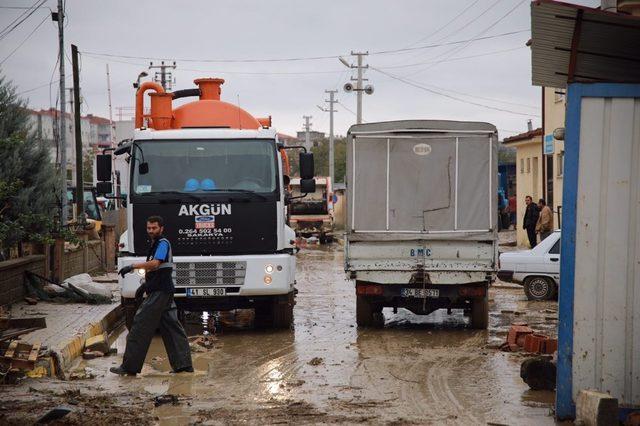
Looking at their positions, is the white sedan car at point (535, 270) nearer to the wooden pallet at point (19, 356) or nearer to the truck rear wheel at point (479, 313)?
the truck rear wheel at point (479, 313)

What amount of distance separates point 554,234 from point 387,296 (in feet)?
19.9

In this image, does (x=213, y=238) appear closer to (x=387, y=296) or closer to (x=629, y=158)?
(x=387, y=296)

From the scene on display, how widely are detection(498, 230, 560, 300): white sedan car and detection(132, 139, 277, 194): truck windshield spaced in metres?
7.13

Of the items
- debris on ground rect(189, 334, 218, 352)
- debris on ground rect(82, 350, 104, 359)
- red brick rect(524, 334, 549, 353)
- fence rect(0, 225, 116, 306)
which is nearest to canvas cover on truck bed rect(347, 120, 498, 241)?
debris on ground rect(189, 334, 218, 352)

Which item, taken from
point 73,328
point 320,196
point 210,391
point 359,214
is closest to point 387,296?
point 359,214

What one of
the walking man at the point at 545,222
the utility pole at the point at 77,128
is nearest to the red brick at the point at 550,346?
the walking man at the point at 545,222

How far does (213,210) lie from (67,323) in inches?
112

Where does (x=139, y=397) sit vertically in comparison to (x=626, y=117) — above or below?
below

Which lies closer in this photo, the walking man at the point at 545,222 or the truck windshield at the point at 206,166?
the truck windshield at the point at 206,166

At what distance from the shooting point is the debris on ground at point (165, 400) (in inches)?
377

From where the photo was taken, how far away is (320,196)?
164 ft

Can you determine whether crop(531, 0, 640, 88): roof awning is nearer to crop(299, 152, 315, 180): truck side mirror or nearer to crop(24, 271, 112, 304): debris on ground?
crop(299, 152, 315, 180): truck side mirror

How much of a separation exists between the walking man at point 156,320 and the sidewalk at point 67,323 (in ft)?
2.93

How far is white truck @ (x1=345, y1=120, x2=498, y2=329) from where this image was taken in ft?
50.8
